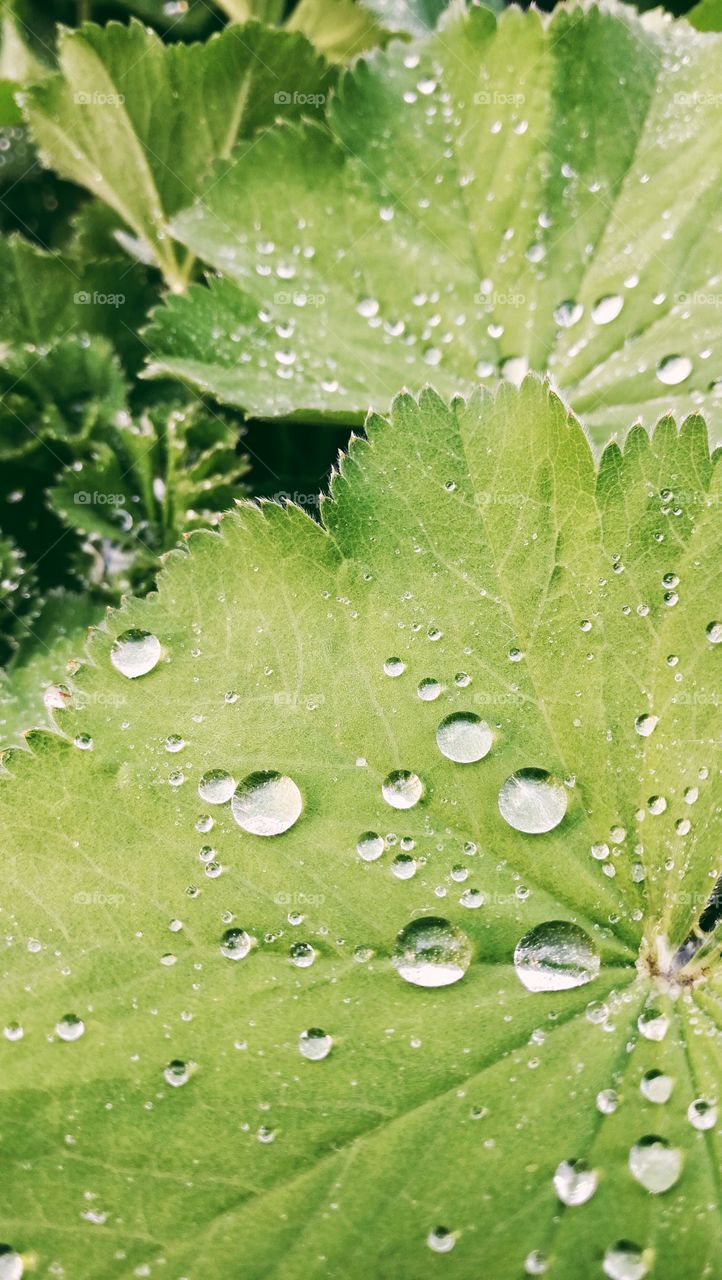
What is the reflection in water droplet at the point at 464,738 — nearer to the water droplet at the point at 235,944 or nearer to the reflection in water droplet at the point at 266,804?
the reflection in water droplet at the point at 266,804

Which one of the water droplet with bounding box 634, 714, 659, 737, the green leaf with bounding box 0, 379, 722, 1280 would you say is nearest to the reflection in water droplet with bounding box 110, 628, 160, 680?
the green leaf with bounding box 0, 379, 722, 1280

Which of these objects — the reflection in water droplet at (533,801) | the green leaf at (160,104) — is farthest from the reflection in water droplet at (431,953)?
the green leaf at (160,104)

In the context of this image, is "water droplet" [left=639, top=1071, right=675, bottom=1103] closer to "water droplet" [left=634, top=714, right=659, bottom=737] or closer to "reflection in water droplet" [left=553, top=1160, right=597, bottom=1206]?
"reflection in water droplet" [left=553, top=1160, right=597, bottom=1206]

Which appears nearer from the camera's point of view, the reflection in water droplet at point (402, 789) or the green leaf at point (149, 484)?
the reflection in water droplet at point (402, 789)

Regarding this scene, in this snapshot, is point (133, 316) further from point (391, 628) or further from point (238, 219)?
point (391, 628)

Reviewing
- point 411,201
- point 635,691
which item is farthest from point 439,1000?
point 411,201

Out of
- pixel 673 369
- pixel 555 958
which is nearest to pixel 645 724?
pixel 555 958

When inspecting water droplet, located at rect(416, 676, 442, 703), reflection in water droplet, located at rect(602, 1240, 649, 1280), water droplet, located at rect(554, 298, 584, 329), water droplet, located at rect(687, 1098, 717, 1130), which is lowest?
reflection in water droplet, located at rect(602, 1240, 649, 1280)
